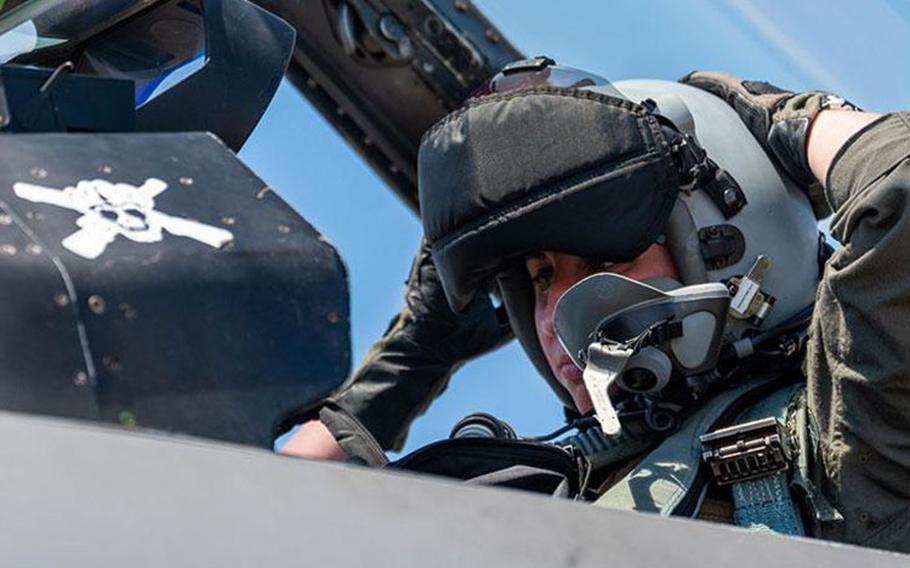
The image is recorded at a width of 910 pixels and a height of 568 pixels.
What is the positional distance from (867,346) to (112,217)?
1.12 metres

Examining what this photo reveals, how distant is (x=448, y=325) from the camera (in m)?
3.04

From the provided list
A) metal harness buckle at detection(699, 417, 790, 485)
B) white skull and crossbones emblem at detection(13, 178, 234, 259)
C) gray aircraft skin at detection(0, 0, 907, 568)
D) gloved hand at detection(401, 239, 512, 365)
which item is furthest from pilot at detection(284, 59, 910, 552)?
white skull and crossbones emblem at detection(13, 178, 234, 259)

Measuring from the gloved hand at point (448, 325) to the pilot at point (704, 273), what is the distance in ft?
0.64

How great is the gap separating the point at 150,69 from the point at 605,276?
2.46 feet

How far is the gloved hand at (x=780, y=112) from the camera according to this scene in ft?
7.98

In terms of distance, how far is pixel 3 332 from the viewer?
111cm

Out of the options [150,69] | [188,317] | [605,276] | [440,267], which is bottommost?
[440,267]

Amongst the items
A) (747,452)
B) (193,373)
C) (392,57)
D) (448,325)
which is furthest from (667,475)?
(193,373)

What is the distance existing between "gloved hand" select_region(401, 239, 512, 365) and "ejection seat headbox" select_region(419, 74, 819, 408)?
0.35 meters

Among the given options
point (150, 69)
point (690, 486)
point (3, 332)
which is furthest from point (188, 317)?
point (690, 486)

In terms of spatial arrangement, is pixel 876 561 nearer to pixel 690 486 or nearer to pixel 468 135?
pixel 690 486

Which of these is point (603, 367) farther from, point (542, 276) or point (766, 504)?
point (542, 276)

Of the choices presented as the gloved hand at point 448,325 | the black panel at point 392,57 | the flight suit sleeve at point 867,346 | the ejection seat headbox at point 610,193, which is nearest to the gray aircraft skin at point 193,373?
the ejection seat headbox at point 610,193

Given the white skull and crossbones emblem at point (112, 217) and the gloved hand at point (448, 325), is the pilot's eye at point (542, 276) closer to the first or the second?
the gloved hand at point (448, 325)
